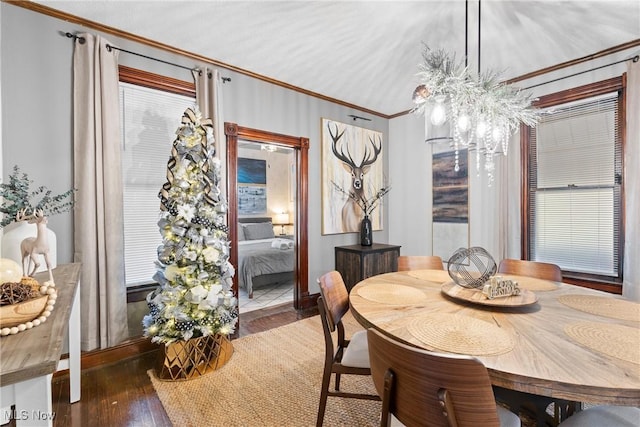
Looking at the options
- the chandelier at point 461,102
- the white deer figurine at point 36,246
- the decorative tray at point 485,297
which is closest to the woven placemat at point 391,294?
the decorative tray at point 485,297

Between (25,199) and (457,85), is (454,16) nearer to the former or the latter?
(457,85)

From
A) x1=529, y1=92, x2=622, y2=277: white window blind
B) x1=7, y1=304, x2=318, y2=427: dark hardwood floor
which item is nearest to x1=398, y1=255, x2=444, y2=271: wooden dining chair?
x1=529, y1=92, x2=622, y2=277: white window blind

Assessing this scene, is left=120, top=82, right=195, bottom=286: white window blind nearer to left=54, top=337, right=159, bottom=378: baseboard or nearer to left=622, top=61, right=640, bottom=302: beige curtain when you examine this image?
left=54, top=337, right=159, bottom=378: baseboard

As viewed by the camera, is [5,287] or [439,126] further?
[439,126]

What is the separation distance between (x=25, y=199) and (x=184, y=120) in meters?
1.11

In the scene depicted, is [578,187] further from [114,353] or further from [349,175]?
[114,353]

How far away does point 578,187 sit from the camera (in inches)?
121

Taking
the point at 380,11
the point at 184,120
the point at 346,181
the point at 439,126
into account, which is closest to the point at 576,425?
the point at 439,126

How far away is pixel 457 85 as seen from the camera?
A: 6.19 feet

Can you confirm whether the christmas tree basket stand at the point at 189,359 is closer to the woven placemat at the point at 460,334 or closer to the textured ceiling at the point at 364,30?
the woven placemat at the point at 460,334

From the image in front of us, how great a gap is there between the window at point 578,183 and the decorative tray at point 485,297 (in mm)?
1946

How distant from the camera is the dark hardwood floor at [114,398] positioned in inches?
71.0

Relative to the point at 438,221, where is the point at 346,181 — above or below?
above

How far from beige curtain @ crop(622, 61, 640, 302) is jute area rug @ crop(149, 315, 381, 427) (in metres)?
2.49
